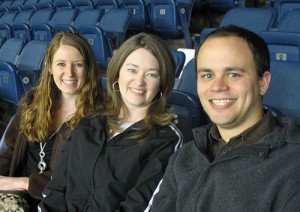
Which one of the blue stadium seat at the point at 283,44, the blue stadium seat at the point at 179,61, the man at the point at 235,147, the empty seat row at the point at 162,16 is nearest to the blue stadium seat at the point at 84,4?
the empty seat row at the point at 162,16

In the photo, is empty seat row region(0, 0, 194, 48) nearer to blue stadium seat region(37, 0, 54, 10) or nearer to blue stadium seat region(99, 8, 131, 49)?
blue stadium seat region(99, 8, 131, 49)

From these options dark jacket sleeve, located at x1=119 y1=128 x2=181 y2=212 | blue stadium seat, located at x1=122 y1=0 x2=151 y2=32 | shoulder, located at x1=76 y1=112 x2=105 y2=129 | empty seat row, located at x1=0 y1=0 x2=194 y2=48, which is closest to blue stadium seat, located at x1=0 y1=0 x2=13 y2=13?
empty seat row, located at x1=0 y1=0 x2=194 y2=48

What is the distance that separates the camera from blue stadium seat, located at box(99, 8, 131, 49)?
10.8 feet

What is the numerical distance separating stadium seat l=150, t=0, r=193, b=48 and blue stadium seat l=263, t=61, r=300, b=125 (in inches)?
92.5

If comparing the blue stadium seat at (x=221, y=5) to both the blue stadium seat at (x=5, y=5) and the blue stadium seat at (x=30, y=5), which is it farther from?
the blue stadium seat at (x=5, y=5)

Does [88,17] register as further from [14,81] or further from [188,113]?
[188,113]

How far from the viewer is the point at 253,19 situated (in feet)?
7.61

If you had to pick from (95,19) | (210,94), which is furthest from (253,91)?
(95,19)

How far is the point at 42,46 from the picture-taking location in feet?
9.05

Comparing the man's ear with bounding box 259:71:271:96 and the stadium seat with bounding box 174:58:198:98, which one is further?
the stadium seat with bounding box 174:58:198:98

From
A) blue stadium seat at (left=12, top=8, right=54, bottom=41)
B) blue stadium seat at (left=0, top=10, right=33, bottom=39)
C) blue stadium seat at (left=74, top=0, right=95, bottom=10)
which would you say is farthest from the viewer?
blue stadium seat at (left=74, top=0, right=95, bottom=10)

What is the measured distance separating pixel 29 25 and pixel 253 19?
9.11 feet

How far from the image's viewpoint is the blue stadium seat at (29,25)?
410cm

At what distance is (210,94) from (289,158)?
0.72ft
